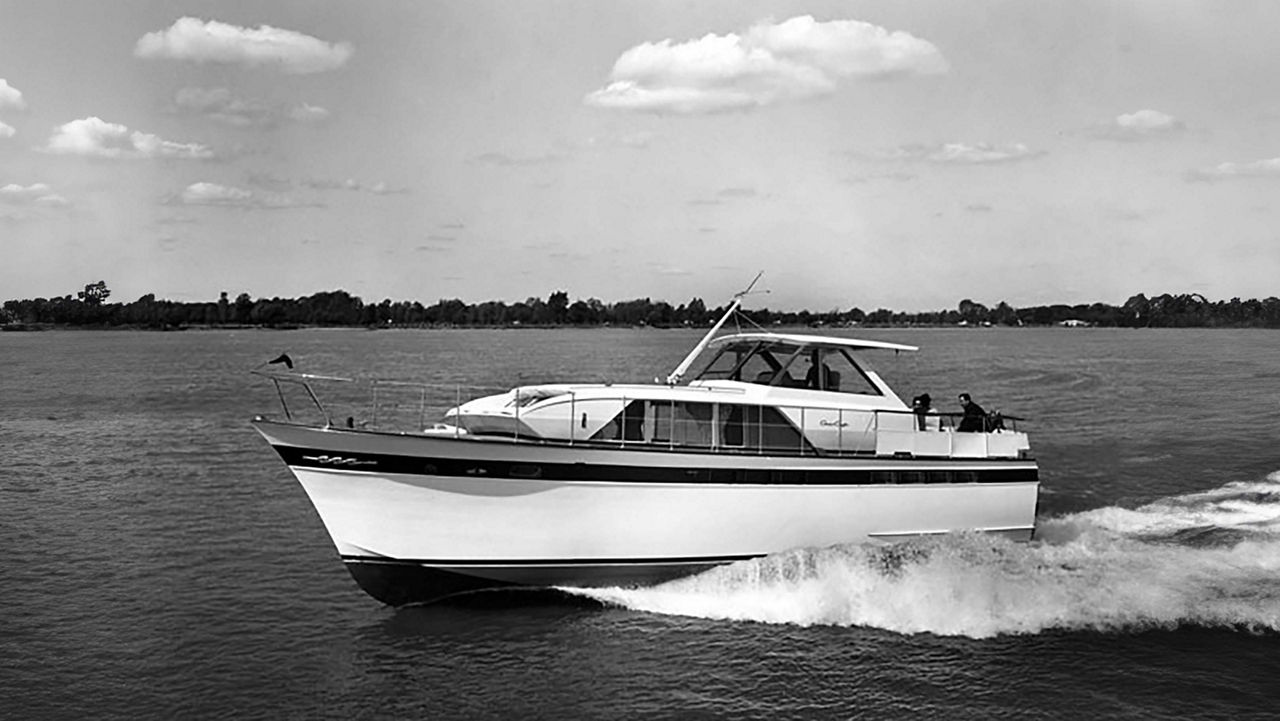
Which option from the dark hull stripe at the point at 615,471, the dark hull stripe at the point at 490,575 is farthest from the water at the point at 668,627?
the dark hull stripe at the point at 615,471

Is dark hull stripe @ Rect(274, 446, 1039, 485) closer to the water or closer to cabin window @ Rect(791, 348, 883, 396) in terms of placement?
the water

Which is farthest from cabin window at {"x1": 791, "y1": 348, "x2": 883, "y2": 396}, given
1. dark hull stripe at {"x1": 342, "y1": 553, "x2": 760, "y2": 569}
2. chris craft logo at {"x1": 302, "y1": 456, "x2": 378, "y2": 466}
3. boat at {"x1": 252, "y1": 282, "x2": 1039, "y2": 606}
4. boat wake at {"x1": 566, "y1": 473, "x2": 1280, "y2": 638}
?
chris craft logo at {"x1": 302, "y1": 456, "x2": 378, "y2": 466}

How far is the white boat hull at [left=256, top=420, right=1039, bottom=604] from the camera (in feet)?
51.8

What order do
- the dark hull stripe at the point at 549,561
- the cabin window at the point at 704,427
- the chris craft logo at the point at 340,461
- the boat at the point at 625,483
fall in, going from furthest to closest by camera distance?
1. the cabin window at the point at 704,427
2. the dark hull stripe at the point at 549,561
3. the boat at the point at 625,483
4. the chris craft logo at the point at 340,461

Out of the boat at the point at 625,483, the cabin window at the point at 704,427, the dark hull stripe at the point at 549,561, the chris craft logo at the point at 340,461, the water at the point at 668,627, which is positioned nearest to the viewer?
the water at the point at 668,627

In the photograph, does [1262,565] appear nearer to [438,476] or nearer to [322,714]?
[438,476]

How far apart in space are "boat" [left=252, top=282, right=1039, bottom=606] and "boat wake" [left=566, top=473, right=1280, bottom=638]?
12.2 inches

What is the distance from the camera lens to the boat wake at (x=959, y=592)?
53.5 ft

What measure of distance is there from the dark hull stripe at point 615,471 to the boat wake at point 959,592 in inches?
42.8

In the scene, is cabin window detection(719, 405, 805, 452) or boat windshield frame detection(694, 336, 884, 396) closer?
cabin window detection(719, 405, 805, 452)

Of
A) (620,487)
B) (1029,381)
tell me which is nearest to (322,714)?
(620,487)

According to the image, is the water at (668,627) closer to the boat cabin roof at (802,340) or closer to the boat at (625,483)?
the boat at (625,483)

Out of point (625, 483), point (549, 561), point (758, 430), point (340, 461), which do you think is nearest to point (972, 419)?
point (758, 430)

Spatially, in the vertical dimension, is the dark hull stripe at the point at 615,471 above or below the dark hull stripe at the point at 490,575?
above
